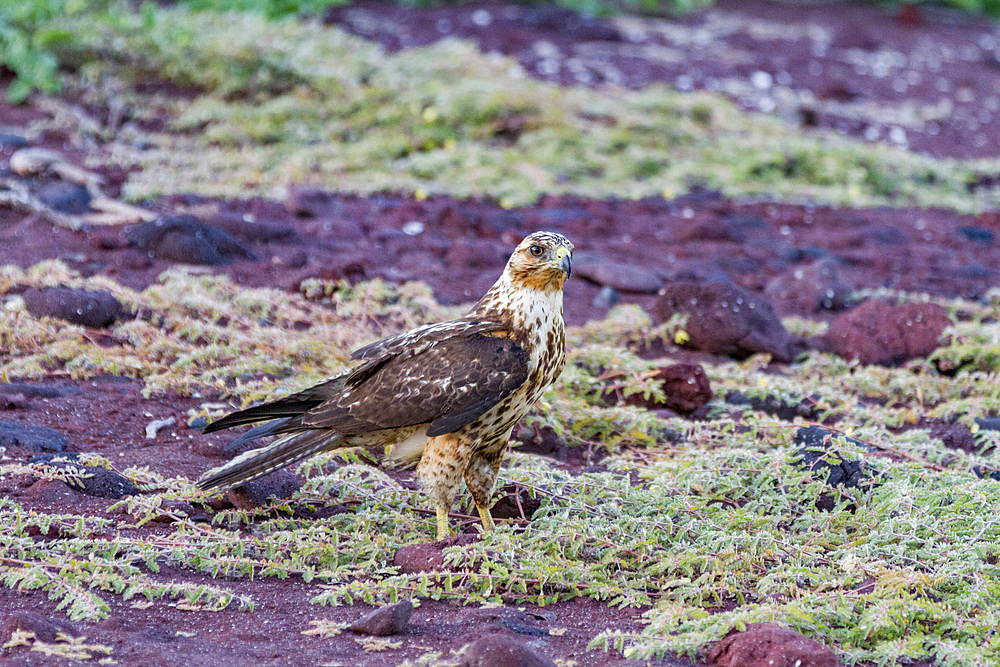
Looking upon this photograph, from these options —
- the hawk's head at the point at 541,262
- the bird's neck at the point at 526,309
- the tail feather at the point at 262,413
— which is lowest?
the tail feather at the point at 262,413

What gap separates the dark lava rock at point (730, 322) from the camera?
6.86 meters

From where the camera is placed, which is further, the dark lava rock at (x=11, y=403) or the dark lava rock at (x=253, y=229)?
the dark lava rock at (x=253, y=229)

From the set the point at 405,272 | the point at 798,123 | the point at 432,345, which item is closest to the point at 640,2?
the point at 798,123

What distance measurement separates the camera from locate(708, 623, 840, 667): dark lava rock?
Result: 3240 millimetres

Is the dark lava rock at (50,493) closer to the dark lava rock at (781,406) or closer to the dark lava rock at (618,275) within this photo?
the dark lava rock at (781,406)

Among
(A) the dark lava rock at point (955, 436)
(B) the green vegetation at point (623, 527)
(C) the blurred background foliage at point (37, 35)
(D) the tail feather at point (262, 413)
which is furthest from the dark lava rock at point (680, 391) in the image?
(C) the blurred background foliage at point (37, 35)

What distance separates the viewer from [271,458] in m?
4.30

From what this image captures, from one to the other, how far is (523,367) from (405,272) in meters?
3.72

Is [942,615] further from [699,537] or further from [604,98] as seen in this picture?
[604,98]

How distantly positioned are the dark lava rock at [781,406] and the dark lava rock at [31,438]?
3.24 metres

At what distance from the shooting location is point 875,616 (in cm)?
351

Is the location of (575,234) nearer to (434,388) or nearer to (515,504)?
(515,504)

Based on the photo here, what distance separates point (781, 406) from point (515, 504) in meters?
1.90

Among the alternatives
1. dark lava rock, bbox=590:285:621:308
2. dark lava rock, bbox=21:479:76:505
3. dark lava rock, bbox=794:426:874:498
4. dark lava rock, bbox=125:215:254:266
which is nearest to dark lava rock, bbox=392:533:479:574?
dark lava rock, bbox=21:479:76:505
